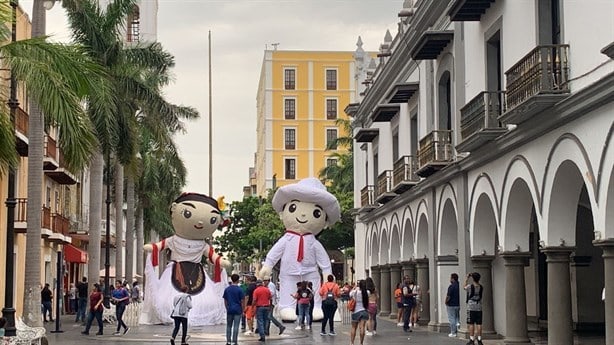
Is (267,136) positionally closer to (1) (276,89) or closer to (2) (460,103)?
(1) (276,89)

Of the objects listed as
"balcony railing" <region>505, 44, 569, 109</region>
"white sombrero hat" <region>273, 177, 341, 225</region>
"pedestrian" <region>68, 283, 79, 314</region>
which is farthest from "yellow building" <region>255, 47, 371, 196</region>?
"balcony railing" <region>505, 44, 569, 109</region>

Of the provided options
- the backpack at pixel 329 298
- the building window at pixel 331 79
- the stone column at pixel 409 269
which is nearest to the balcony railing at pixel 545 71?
the backpack at pixel 329 298

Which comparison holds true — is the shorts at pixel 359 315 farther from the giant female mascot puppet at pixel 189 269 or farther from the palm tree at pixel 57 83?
the giant female mascot puppet at pixel 189 269

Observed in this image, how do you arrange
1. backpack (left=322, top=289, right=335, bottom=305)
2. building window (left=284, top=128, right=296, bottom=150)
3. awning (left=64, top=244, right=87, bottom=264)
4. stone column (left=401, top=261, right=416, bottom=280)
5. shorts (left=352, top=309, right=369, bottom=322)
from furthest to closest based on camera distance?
building window (left=284, top=128, right=296, bottom=150) → awning (left=64, top=244, right=87, bottom=264) → stone column (left=401, top=261, right=416, bottom=280) → backpack (left=322, top=289, right=335, bottom=305) → shorts (left=352, top=309, right=369, bottom=322)

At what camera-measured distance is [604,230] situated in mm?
16125

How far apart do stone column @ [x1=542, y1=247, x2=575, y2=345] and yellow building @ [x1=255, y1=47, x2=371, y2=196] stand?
250 ft

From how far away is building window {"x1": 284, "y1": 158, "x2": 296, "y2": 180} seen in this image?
9575cm

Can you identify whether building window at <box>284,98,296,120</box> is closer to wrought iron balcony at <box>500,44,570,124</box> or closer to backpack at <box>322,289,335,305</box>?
backpack at <box>322,289,335,305</box>

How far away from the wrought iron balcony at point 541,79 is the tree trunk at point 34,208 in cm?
1082

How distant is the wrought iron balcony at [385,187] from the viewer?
36.2 meters

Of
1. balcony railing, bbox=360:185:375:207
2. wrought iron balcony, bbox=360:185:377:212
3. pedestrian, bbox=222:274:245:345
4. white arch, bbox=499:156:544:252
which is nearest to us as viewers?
white arch, bbox=499:156:544:252

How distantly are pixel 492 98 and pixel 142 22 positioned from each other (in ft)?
159

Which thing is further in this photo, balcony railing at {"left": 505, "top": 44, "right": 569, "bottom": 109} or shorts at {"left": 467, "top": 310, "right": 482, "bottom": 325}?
shorts at {"left": 467, "top": 310, "right": 482, "bottom": 325}

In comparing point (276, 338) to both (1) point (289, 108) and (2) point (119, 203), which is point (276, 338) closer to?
(2) point (119, 203)
